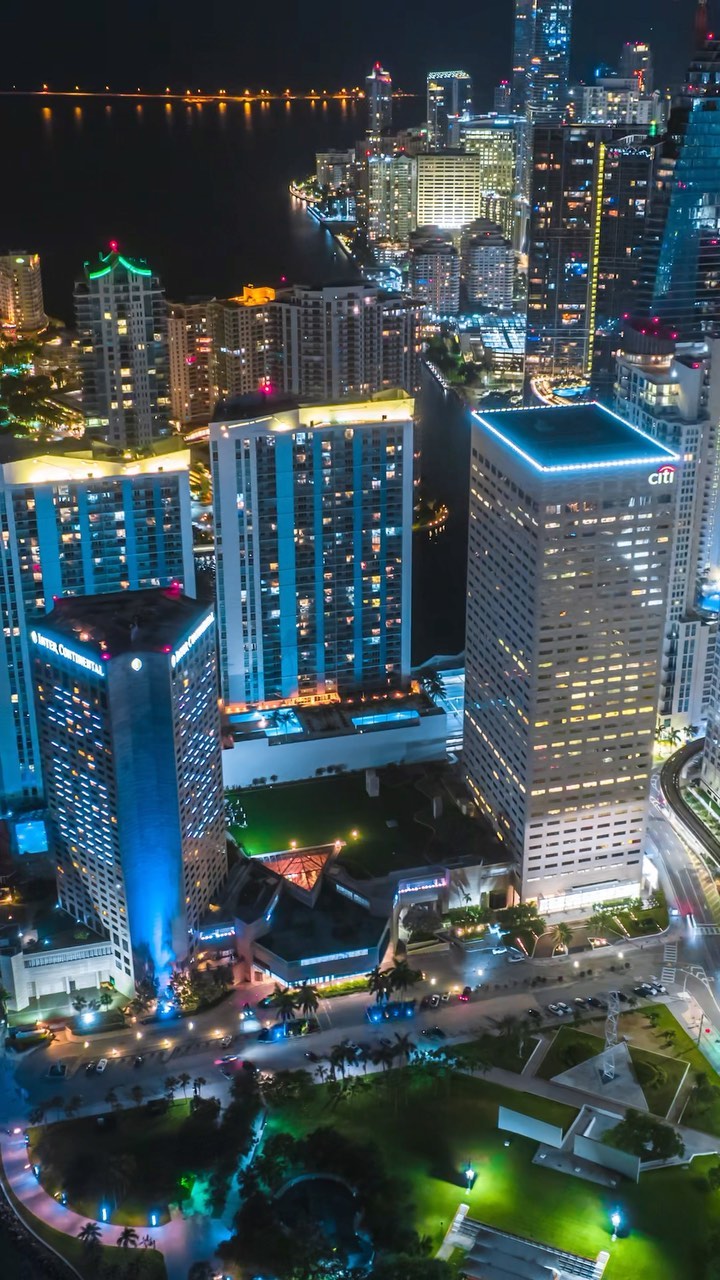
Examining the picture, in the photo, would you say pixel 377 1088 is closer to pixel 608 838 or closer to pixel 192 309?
→ pixel 608 838

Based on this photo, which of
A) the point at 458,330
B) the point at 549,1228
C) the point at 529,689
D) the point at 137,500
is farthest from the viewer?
the point at 458,330

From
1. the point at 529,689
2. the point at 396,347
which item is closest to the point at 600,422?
the point at 529,689

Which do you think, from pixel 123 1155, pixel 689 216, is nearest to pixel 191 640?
pixel 123 1155

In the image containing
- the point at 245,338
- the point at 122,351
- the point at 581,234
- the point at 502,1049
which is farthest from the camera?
the point at 581,234

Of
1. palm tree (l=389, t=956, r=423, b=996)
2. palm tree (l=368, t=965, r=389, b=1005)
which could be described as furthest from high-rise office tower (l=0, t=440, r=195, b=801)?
palm tree (l=389, t=956, r=423, b=996)

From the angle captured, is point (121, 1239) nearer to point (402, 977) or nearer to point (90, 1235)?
point (90, 1235)

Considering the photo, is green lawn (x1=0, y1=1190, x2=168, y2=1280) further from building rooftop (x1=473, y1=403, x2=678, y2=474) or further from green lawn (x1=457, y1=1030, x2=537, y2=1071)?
building rooftop (x1=473, y1=403, x2=678, y2=474)

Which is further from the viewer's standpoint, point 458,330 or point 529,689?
point 458,330

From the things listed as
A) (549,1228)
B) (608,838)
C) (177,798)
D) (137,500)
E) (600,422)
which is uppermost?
(600,422)
